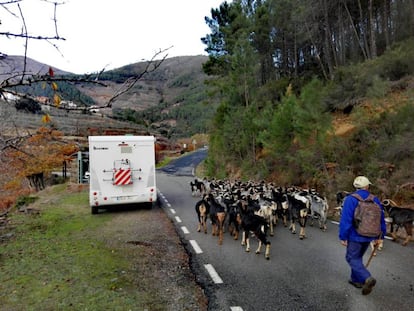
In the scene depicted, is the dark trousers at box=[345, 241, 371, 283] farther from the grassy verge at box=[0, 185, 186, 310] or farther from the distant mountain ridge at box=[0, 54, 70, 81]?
the distant mountain ridge at box=[0, 54, 70, 81]

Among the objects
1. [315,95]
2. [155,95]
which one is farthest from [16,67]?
[155,95]

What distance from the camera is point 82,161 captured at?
2275cm

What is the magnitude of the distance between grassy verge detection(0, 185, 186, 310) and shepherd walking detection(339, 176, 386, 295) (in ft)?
10.7

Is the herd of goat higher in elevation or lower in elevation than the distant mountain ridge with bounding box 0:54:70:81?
lower

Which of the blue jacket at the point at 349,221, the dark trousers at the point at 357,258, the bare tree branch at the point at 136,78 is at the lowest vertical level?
the dark trousers at the point at 357,258

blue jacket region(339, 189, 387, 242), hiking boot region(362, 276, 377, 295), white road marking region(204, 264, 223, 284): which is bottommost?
white road marking region(204, 264, 223, 284)

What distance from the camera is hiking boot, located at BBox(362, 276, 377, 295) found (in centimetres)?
495

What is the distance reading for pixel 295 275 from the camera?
19.8 feet

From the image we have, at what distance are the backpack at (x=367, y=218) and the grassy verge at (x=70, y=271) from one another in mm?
3458

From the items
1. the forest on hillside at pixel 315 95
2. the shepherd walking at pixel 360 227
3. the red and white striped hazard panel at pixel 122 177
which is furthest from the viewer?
the forest on hillside at pixel 315 95

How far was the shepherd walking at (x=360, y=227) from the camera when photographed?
5.12m

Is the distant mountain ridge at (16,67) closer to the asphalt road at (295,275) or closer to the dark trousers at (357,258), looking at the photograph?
the asphalt road at (295,275)

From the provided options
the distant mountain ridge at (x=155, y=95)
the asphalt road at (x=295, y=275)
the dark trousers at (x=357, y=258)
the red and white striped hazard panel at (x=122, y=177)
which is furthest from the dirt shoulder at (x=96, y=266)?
the distant mountain ridge at (x=155, y=95)

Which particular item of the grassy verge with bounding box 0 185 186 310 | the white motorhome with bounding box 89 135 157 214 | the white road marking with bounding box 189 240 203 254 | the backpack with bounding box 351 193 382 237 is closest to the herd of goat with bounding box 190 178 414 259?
the white road marking with bounding box 189 240 203 254
